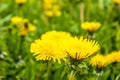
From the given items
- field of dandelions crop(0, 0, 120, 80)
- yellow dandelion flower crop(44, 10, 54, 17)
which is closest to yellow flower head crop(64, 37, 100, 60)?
field of dandelions crop(0, 0, 120, 80)

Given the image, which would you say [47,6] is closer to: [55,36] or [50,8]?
[50,8]

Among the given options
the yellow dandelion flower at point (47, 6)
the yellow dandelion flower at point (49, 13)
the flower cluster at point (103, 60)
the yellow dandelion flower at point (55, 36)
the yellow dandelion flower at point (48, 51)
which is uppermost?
the yellow dandelion flower at point (47, 6)

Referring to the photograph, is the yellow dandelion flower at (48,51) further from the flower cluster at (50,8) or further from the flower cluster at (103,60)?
the flower cluster at (50,8)

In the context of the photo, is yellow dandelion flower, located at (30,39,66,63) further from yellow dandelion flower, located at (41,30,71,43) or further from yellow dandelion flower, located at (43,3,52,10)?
yellow dandelion flower, located at (43,3,52,10)

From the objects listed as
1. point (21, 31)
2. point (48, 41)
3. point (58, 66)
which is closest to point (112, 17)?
point (21, 31)

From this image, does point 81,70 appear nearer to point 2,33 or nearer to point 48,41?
point 48,41

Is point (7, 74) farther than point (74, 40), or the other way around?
point (7, 74)

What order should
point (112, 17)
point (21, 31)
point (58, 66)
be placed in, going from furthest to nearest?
1. point (112, 17)
2. point (21, 31)
3. point (58, 66)

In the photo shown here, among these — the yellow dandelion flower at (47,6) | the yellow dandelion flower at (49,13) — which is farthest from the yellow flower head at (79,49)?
the yellow dandelion flower at (47,6)
